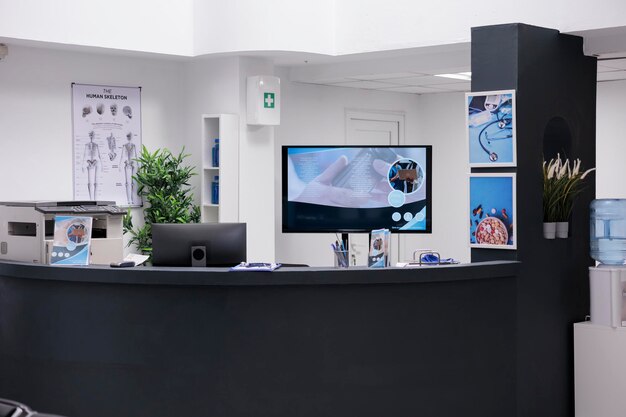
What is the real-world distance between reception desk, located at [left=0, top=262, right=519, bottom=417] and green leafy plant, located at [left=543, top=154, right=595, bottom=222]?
3.10 feet

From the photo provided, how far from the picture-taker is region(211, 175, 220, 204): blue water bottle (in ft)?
25.7

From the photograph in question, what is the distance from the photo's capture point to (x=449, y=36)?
6832 millimetres

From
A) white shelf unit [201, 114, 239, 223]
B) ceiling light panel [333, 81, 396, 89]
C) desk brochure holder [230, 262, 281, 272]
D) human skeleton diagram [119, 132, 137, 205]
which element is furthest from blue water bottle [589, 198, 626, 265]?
human skeleton diagram [119, 132, 137, 205]

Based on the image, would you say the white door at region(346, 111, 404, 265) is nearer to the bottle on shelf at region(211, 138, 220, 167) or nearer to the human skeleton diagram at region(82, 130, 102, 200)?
the bottle on shelf at region(211, 138, 220, 167)

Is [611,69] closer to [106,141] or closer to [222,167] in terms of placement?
[222,167]

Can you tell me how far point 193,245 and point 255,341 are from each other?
2.26 ft

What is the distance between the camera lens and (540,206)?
5508 millimetres

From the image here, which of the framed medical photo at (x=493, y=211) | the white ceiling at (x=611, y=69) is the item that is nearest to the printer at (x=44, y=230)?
the framed medical photo at (x=493, y=211)

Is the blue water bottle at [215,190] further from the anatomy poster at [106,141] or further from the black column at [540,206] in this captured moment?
the black column at [540,206]

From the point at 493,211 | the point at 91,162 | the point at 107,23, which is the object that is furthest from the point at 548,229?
the point at 91,162

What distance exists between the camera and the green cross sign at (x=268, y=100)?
25.6 feet

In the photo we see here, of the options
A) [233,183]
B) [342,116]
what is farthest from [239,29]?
[342,116]

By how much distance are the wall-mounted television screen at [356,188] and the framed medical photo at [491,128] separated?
253 cm

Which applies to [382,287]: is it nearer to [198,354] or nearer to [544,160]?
[198,354]
